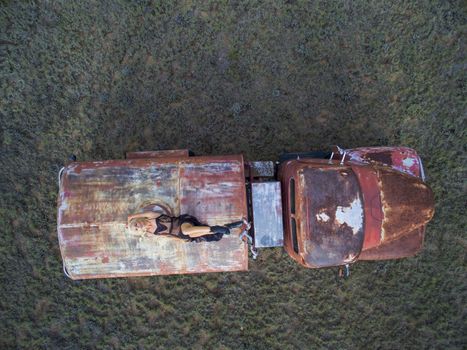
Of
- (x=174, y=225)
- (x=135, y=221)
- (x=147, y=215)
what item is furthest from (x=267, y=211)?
(x=135, y=221)

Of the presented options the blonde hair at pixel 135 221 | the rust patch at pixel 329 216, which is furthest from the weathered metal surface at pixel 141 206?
the rust patch at pixel 329 216

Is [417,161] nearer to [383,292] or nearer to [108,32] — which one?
[383,292]

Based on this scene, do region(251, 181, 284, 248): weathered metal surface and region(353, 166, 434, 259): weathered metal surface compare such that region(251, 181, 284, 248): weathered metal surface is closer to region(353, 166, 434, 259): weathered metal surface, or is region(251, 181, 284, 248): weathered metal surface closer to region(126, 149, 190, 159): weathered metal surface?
region(353, 166, 434, 259): weathered metal surface

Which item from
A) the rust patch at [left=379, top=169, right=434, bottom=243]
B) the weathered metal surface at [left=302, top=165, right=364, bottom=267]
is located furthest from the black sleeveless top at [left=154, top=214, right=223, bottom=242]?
the rust patch at [left=379, top=169, right=434, bottom=243]

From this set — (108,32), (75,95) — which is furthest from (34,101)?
(108,32)

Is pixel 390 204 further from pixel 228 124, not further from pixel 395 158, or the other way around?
pixel 228 124

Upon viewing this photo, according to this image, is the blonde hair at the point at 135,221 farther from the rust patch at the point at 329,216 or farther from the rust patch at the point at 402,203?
the rust patch at the point at 402,203
